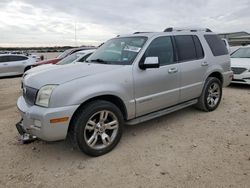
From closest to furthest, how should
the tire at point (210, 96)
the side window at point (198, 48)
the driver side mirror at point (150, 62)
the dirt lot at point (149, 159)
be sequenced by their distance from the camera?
1. the dirt lot at point (149, 159)
2. the driver side mirror at point (150, 62)
3. the side window at point (198, 48)
4. the tire at point (210, 96)

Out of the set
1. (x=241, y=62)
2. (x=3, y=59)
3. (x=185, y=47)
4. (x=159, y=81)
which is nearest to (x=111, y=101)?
(x=159, y=81)

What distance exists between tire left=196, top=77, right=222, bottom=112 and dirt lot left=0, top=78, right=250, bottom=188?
58cm

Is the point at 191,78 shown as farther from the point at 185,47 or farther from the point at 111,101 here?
the point at 111,101

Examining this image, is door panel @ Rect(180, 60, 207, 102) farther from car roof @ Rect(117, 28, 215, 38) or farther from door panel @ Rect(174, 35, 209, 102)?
car roof @ Rect(117, 28, 215, 38)

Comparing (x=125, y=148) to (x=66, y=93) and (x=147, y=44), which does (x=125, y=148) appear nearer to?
(x=66, y=93)

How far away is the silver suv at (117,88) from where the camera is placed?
309 cm

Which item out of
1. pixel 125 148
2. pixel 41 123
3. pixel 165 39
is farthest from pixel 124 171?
pixel 165 39

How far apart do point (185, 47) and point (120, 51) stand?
4.60ft

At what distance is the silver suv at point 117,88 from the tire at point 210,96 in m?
0.02

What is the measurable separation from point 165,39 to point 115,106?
173cm

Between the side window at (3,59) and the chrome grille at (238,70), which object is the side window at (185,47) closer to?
the chrome grille at (238,70)

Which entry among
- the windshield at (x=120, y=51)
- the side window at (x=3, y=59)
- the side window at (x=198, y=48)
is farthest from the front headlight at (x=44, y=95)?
the side window at (x=3, y=59)

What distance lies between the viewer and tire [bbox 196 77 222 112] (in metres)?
5.16

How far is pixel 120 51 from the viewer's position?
4223mm
